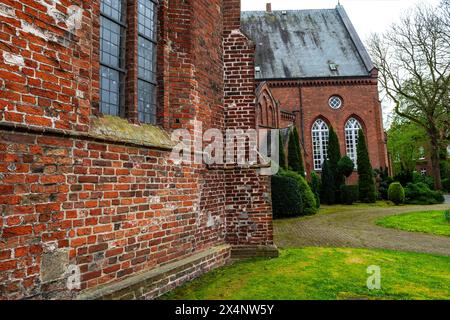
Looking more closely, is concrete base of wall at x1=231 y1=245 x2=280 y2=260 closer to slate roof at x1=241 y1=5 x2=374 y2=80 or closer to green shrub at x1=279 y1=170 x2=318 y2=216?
green shrub at x1=279 y1=170 x2=318 y2=216

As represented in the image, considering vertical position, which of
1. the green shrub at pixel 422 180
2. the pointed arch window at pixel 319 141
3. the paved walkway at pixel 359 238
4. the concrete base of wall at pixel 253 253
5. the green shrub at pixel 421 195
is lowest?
the paved walkway at pixel 359 238

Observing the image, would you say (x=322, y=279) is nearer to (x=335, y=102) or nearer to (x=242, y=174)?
(x=242, y=174)

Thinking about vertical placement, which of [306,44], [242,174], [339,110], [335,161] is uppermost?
[306,44]

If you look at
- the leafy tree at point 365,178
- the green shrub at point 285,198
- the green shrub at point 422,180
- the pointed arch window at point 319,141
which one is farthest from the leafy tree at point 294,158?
the green shrub at point 422,180

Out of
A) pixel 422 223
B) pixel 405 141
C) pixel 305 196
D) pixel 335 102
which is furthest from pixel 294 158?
pixel 405 141

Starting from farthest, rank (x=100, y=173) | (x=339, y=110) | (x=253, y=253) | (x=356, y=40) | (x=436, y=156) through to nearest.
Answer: (x=356, y=40) → (x=339, y=110) → (x=436, y=156) → (x=253, y=253) → (x=100, y=173)

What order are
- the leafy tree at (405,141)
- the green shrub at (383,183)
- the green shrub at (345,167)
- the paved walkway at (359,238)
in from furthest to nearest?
the leafy tree at (405,141)
the green shrub at (383,183)
the green shrub at (345,167)
the paved walkway at (359,238)

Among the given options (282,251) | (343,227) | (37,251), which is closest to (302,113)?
(343,227)

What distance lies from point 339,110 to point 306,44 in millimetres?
6823

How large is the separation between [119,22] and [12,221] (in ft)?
9.15

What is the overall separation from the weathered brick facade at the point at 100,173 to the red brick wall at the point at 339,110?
21.9 m

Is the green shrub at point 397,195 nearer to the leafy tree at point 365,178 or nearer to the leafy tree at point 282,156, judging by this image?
the leafy tree at point 365,178

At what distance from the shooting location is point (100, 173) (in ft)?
11.3

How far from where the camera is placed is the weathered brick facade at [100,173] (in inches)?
105
